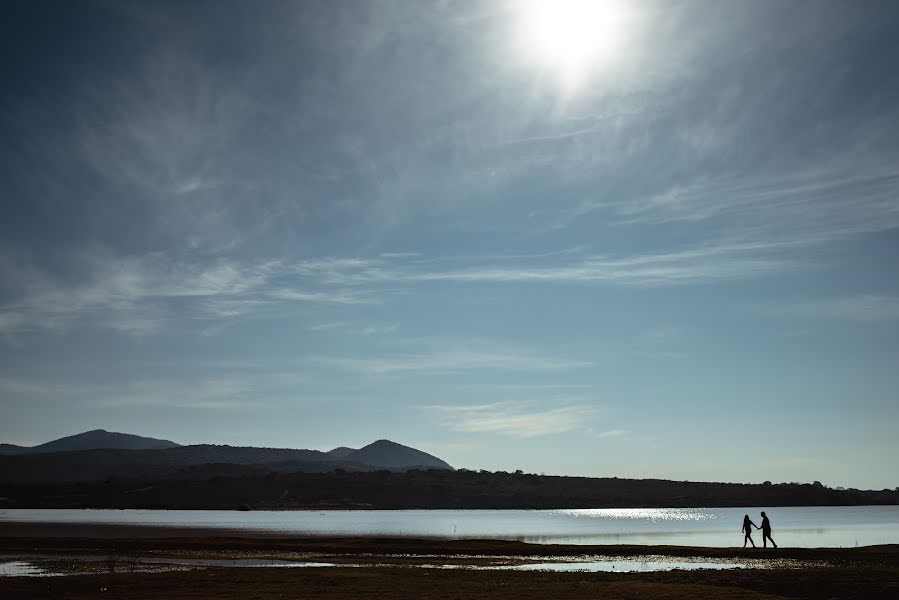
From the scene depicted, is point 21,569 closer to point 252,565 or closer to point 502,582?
point 252,565

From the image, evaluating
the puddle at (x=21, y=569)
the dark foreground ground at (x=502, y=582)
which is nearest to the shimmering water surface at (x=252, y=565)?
the puddle at (x=21, y=569)

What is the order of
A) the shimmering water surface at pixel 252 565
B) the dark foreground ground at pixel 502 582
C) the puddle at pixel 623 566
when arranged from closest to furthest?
the dark foreground ground at pixel 502 582, the shimmering water surface at pixel 252 565, the puddle at pixel 623 566

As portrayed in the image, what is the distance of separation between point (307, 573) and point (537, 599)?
1666 cm

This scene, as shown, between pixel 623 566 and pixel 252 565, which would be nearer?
pixel 623 566

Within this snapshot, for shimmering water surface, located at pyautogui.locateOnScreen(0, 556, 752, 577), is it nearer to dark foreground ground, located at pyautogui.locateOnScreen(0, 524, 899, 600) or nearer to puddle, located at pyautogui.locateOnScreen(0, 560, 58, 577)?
puddle, located at pyautogui.locateOnScreen(0, 560, 58, 577)

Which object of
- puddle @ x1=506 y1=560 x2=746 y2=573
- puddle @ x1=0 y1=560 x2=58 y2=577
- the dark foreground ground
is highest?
puddle @ x1=0 y1=560 x2=58 y2=577

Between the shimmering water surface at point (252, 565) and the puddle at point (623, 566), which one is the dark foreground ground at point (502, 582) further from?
the puddle at point (623, 566)

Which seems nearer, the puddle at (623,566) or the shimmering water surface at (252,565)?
the shimmering water surface at (252,565)

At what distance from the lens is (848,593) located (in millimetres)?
34406

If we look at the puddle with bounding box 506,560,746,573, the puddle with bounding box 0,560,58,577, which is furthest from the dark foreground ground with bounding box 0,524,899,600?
the puddle with bounding box 0,560,58,577

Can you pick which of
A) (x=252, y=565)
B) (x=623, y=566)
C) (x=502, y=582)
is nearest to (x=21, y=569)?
(x=252, y=565)

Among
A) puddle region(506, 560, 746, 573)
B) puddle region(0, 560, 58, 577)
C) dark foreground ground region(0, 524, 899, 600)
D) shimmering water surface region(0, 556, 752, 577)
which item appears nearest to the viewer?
dark foreground ground region(0, 524, 899, 600)

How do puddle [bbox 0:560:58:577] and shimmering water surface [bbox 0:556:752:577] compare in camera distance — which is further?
shimmering water surface [bbox 0:556:752:577]

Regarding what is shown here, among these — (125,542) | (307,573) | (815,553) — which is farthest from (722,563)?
(125,542)
